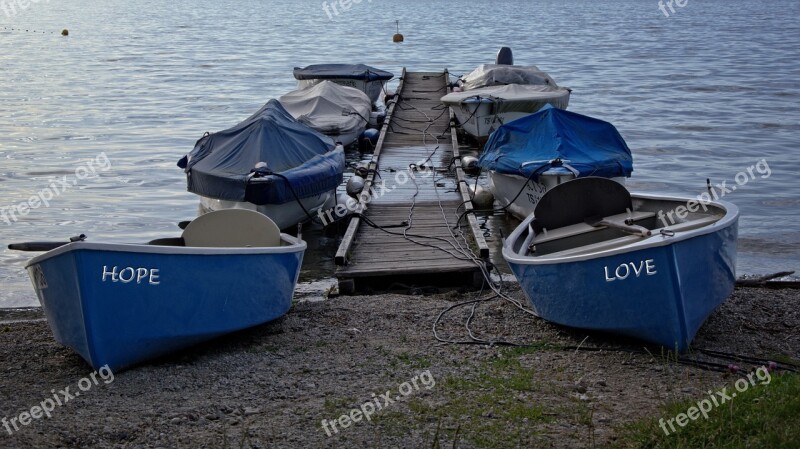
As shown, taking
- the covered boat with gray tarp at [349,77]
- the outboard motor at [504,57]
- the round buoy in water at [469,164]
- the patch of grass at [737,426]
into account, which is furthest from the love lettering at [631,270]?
the outboard motor at [504,57]

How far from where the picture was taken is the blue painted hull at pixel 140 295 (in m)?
9.09

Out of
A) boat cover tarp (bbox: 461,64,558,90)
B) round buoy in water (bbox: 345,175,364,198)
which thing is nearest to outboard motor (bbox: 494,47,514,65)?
boat cover tarp (bbox: 461,64,558,90)

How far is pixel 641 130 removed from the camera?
31312mm

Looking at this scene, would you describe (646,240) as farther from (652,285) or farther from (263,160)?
(263,160)

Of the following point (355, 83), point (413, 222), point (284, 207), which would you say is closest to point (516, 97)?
point (355, 83)

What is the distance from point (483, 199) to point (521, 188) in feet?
3.68

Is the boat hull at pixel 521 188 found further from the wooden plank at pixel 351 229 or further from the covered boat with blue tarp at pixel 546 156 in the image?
the wooden plank at pixel 351 229

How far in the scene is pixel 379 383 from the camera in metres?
8.90

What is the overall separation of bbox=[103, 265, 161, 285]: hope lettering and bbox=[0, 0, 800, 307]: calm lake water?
A: 17.4 ft

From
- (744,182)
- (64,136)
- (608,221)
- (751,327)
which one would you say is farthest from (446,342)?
(64,136)

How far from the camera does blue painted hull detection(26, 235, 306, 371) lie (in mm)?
9086

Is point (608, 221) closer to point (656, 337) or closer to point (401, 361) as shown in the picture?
point (656, 337)

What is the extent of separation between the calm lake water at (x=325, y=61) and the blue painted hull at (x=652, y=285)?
5.47m

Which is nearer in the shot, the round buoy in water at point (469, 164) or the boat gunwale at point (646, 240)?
Result: the boat gunwale at point (646, 240)
